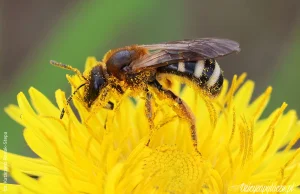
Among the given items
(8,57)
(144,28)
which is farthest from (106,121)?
(8,57)

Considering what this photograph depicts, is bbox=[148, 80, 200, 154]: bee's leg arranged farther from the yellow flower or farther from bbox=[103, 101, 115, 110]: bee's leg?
bbox=[103, 101, 115, 110]: bee's leg

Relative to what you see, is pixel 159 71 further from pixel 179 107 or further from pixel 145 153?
pixel 145 153

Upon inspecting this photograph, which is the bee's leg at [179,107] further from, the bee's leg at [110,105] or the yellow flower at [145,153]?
the bee's leg at [110,105]

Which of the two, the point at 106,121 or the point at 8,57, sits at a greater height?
the point at 8,57

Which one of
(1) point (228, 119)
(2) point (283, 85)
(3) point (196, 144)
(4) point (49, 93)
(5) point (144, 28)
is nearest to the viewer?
(3) point (196, 144)

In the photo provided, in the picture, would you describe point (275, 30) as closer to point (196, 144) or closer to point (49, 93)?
point (49, 93)

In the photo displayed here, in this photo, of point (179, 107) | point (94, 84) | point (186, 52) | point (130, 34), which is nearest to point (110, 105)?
point (94, 84)
